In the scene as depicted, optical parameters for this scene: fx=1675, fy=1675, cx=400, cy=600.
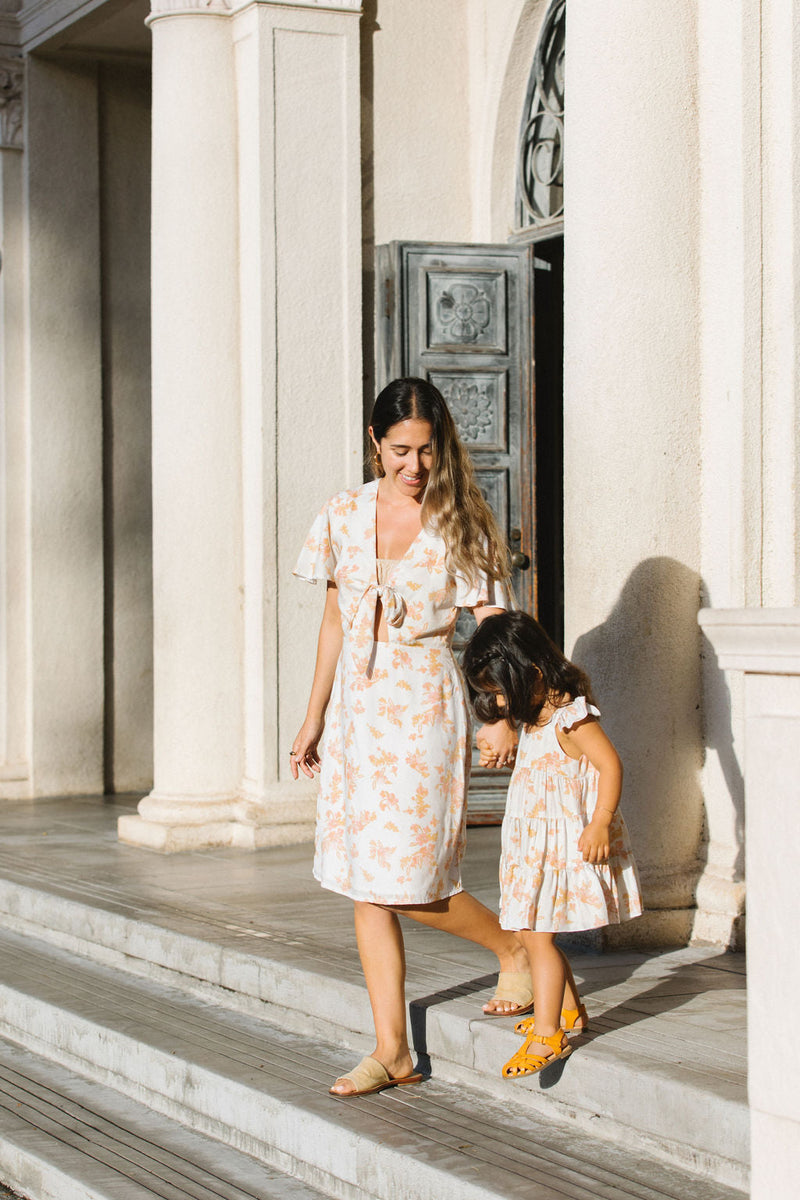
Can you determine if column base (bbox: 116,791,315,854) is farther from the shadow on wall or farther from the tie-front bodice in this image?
the tie-front bodice

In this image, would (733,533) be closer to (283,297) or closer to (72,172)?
(283,297)

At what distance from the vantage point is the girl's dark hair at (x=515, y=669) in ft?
13.7

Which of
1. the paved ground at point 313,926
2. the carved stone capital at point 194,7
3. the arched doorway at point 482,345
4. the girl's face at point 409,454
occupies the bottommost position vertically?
the paved ground at point 313,926

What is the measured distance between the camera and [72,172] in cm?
1026

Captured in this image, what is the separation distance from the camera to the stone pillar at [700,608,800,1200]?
→ 9.55 ft

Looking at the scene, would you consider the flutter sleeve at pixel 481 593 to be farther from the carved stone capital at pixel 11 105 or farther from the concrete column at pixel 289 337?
the carved stone capital at pixel 11 105

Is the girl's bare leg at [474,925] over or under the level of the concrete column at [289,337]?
under

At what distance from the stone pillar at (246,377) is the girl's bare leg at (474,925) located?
339 centimetres

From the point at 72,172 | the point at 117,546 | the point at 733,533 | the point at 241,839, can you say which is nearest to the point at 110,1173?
the point at 733,533

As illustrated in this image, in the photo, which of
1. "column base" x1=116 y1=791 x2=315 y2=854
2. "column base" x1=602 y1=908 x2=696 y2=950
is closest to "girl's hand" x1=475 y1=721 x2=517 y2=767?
"column base" x1=602 y1=908 x2=696 y2=950

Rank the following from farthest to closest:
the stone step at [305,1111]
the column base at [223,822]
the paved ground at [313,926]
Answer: the column base at [223,822] → the paved ground at [313,926] → the stone step at [305,1111]

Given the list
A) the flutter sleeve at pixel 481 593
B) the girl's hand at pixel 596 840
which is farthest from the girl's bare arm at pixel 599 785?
the flutter sleeve at pixel 481 593

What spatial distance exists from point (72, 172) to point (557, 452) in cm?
370

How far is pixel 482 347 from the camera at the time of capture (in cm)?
785
